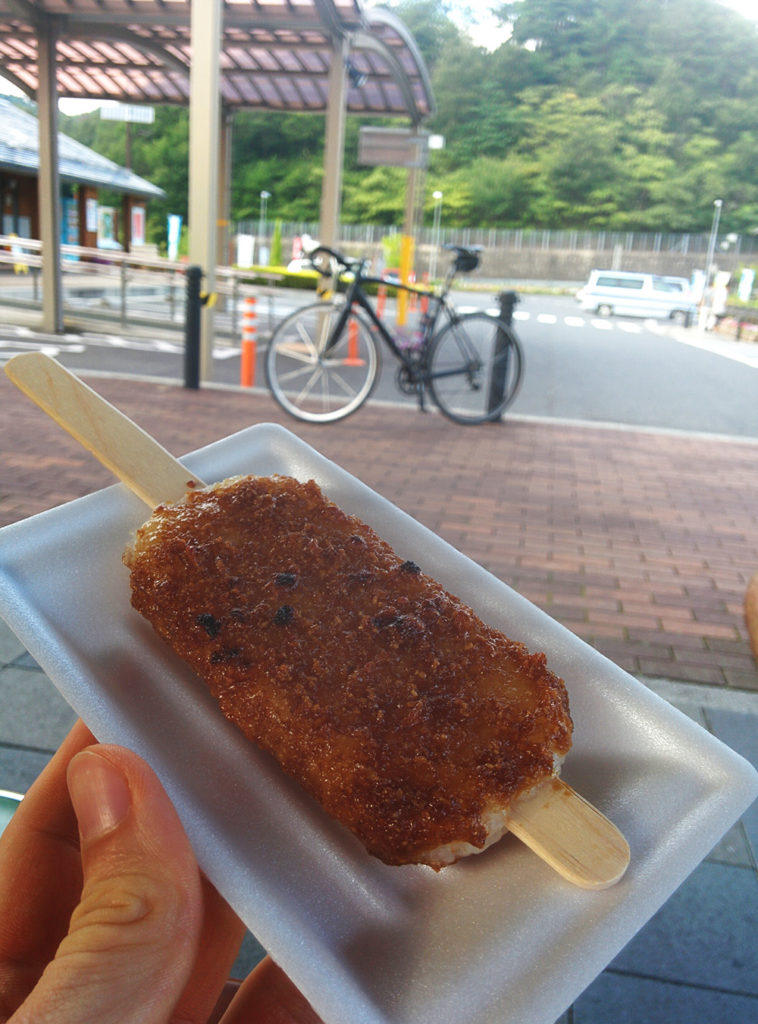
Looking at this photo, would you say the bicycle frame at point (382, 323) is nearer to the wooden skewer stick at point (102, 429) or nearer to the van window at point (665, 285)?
the wooden skewer stick at point (102, 429)

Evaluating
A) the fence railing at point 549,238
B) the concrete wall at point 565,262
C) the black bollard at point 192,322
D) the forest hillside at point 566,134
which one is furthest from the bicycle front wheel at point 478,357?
the fence railing at point 549,238

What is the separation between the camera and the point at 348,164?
4747 centimetres

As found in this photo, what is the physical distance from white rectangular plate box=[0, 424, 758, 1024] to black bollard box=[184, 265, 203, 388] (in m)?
6.80

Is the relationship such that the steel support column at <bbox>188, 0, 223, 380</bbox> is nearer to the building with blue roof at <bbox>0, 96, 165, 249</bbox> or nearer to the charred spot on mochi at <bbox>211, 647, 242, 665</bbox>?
the charred spot on mochi at <bbox>211, 647, 242, 665</bbox>

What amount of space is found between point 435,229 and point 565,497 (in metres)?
46.8

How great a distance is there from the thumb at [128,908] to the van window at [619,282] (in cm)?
3419

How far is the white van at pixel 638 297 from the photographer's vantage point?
102ft

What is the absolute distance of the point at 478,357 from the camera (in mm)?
6816

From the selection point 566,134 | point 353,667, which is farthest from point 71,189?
point 566,134

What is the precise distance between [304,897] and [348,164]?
51.6m

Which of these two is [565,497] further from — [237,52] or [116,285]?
[116,285]

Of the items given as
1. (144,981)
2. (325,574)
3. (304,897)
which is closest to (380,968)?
(304,897)

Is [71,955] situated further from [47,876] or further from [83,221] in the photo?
[83,221]

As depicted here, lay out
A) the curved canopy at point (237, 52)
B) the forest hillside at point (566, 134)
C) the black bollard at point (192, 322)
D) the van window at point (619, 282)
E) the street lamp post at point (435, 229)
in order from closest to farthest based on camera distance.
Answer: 1. the black bollard at point (192, 322)
2. the curved canopy at point (237, 52)
3. the van window at point (619, 282)
4. the forest hillside at point (566, 134)
5. the street lamp post at point (435, 229)
